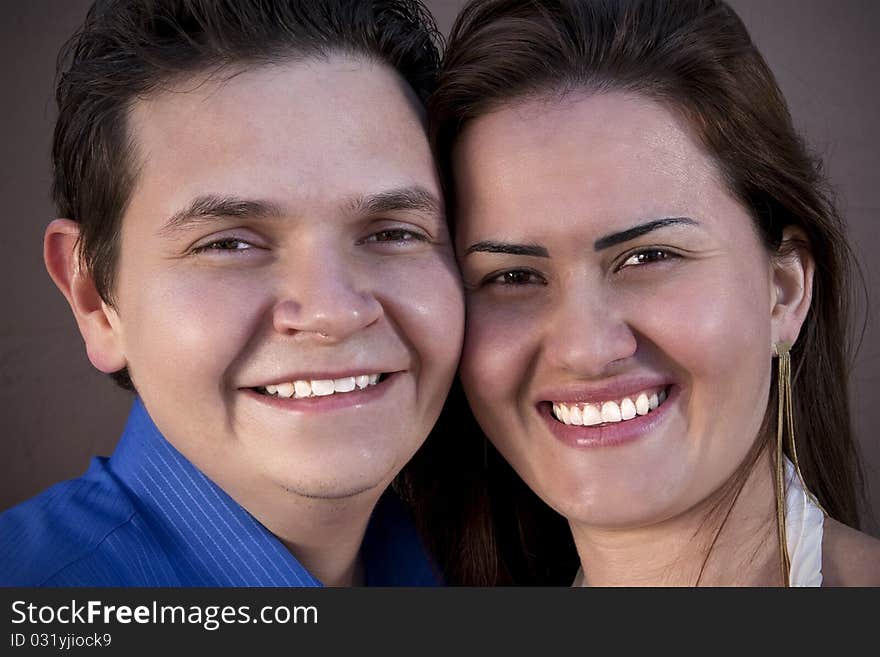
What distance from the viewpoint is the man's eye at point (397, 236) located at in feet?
6.99

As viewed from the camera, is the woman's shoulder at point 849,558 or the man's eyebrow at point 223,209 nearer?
the man's eyebrow at point 223,209

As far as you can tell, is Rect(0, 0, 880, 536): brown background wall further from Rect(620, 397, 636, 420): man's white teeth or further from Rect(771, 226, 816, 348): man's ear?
Rect(620, 397, 636, 420): man's white teeth

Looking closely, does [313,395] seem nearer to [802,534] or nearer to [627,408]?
[627,408]

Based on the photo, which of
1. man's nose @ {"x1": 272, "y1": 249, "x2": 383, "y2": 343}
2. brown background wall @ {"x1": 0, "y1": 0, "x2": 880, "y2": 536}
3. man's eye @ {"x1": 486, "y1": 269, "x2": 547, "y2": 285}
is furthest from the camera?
brown background wall @ {"x1": 0, "y1": 0, "x2": 880, "y2": 536}

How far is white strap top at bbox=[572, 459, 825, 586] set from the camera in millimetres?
2135

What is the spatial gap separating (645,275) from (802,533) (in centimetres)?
58

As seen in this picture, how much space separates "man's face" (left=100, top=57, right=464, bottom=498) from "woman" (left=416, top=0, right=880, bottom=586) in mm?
162

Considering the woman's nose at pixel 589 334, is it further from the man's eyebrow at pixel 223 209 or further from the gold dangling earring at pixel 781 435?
the man's eyebrow at pixel 223 209

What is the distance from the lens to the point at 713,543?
89.4 inches

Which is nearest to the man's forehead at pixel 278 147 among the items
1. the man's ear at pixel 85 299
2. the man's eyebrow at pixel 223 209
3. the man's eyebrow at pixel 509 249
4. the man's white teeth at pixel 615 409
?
the man's eyebrow at pixel 223 209

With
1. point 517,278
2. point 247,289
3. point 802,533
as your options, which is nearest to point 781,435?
point 802,533

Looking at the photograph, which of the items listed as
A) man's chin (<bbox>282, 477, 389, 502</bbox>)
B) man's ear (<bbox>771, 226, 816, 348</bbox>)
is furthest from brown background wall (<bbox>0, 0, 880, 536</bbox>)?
man's chin (<bbox>282, 477, 389, 502</bbox>)

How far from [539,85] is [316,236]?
539 mm

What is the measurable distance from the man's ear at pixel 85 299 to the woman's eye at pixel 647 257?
98cm
